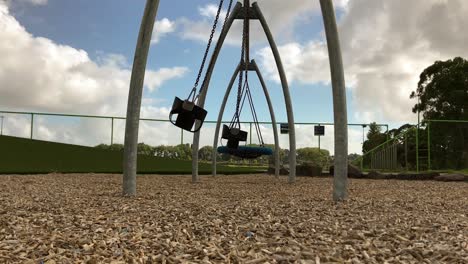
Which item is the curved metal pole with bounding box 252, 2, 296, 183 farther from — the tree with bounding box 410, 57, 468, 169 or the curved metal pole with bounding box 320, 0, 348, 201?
the tree with bounding box 410, 57, 468, 169

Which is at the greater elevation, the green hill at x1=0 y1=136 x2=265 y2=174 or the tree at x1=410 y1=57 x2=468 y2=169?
the tree at x1=410 y1=57 x2=468 y2=169

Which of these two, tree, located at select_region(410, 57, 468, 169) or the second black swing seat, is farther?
tree, located at select_region(410, 57, 468, 169)

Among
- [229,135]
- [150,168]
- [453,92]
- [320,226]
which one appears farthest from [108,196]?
[453,92]

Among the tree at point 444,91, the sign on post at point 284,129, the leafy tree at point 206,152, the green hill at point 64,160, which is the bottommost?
the green hill at point 64,160

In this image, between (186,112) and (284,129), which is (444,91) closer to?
(284,129)

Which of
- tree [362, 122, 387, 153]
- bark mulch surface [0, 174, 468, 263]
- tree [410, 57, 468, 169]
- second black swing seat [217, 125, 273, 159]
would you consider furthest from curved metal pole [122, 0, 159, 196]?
tree [410, 57, 468, 169]

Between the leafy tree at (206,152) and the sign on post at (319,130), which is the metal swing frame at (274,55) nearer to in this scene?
the leafy tree at (206,152)

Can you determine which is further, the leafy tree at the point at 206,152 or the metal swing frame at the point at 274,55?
the leafy tree at the point at 206,152

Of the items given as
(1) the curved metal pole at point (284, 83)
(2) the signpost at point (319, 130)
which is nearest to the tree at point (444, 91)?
(2) the signpost at point (319, 130)

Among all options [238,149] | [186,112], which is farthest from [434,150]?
[186,112]

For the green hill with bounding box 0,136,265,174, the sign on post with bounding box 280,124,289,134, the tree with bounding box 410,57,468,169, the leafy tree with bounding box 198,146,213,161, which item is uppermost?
the tree with bounding box 410,57,468,169

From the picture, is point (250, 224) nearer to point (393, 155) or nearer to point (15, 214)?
point (15, 214)

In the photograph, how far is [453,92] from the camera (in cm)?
2806

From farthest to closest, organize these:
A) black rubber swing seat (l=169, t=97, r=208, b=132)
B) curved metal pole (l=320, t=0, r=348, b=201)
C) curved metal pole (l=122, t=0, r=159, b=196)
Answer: black rubber swing seat (l=169, t=97, r=208, b=132)
curved metal pole (l=122, t=0, r=159, b=196)
curved metal pole (l=320, t=0, r=348, b=201)
